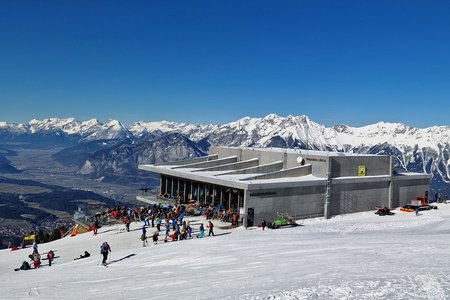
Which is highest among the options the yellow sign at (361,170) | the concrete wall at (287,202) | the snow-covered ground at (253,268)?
the yellow sign at (361,170)

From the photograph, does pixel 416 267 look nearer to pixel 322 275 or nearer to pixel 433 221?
pixel 322 275

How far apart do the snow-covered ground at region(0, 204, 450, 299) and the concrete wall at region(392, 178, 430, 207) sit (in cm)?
1444

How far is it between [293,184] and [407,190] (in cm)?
1898

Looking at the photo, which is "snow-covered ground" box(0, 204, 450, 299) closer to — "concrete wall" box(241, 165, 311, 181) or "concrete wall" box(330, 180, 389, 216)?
"concrete wall" box(241, 165, 311, 181)

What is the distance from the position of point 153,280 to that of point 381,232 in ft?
70.7

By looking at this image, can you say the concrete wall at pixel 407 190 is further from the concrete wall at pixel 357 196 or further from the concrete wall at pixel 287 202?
the concrete wall at pixel 287 202

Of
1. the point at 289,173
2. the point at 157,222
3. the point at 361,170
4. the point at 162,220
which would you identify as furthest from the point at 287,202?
the point at 157,222

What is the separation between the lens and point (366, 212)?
47625 mm

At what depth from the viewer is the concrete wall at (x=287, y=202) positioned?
39.6 meters

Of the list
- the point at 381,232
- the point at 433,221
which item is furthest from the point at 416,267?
the point at 433,221

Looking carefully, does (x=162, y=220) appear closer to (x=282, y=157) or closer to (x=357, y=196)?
(x=282, y=157)

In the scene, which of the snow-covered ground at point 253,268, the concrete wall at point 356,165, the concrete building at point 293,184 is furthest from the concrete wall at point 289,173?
the snow-covered ground at point 253,268

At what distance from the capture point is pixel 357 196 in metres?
47.2

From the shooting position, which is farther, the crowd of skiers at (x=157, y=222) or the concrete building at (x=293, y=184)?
the concrete building at (x=293, y=184)
